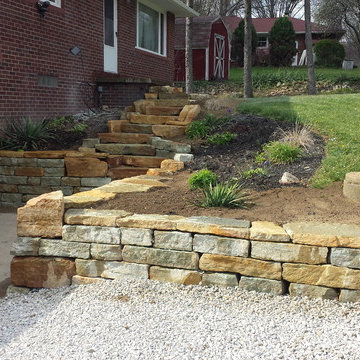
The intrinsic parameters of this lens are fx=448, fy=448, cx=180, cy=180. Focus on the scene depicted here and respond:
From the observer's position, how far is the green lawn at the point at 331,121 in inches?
200

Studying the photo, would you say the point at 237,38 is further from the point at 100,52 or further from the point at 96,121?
the point at 96,121

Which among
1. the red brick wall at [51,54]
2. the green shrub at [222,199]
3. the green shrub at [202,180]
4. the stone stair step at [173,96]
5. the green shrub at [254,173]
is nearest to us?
the green shrub at [222,199]

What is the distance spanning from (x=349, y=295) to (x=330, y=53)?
25.6m

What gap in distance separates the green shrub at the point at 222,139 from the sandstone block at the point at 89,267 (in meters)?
3.61

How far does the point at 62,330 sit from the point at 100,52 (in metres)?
8.66

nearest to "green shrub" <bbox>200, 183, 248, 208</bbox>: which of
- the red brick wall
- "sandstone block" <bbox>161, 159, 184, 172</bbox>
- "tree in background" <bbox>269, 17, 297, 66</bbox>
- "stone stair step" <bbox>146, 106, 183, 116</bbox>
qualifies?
"sandstone block" <bbox>161, 159, 184, 172</bbox>

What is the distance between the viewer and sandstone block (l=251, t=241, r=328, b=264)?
10.8ft

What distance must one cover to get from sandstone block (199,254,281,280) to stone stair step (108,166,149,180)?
3635 millimetres

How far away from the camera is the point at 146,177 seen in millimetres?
5637

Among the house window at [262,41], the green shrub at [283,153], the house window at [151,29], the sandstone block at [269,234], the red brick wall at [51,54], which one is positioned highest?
the house window at [262,41]

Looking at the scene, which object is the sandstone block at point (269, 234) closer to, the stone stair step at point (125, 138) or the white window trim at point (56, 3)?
the stone stair step at point (125, 138)

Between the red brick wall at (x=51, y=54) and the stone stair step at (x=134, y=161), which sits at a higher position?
the red brick wall at (x=51, y=54)

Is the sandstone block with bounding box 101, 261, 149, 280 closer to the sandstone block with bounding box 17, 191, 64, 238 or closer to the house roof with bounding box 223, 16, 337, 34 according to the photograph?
the sandstone block with bounding box 17, 191, 64, 238

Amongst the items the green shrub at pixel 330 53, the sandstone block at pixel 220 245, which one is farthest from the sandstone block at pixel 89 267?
the green shrub at pixel 330 53
